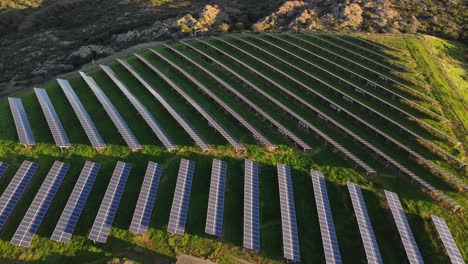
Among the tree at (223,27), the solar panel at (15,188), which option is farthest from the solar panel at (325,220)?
the tree at (223,27)

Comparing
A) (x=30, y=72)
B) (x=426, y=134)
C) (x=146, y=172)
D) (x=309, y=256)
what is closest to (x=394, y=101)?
(x=426, y=134)

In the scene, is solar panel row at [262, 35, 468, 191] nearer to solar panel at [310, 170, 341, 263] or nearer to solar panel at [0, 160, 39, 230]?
solar panel at [310, 170, 341, 263]

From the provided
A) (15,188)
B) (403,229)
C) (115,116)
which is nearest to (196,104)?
(115,116)

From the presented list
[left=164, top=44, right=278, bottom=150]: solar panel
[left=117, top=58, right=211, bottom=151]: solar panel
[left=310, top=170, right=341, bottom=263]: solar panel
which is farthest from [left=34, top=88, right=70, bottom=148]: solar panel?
[left=310, top=170, right=341, bottom=263]: solar panel

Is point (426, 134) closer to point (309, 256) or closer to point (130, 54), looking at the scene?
point (309, 256)

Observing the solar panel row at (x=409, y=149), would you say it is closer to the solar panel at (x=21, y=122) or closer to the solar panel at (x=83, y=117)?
the solar panel at (x=83, y=117)
